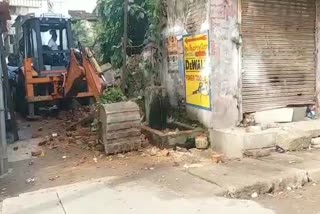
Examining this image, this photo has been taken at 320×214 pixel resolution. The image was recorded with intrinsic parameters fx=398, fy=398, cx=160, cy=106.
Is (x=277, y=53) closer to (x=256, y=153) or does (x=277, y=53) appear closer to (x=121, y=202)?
(x=256, y=153)

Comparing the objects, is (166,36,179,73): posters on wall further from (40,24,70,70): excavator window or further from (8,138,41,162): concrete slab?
(40,24,70,70): excavator window

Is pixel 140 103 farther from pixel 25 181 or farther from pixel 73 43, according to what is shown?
pixel 73 43

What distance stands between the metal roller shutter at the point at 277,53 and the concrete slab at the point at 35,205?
12.6 feet

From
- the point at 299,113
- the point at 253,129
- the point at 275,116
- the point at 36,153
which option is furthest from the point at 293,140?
the point at 36,153

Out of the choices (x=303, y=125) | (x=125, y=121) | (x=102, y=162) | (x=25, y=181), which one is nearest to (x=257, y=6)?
(x=303, y=125)

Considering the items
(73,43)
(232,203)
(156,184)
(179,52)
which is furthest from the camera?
(73,43)

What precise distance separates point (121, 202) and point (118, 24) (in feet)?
23.5

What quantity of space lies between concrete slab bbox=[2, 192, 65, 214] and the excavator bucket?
2124 mm

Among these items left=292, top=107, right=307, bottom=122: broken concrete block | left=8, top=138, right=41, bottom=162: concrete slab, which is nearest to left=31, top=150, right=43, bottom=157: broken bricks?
left=8, top=138, right=41, bottom=162: concrete slab

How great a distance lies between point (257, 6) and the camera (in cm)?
700

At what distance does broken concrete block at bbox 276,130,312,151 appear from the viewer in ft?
20.8

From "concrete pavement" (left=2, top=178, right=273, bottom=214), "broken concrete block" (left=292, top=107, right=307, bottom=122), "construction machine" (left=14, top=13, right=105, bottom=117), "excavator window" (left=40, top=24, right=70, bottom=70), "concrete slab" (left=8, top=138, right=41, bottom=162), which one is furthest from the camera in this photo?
"excavator window" (left=40, top=24, right=70, bottom=70)

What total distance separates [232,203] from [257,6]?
4.05m

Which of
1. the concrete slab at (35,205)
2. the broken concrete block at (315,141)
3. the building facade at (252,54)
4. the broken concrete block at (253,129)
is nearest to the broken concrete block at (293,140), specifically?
the broken concrete block at (315,141)
